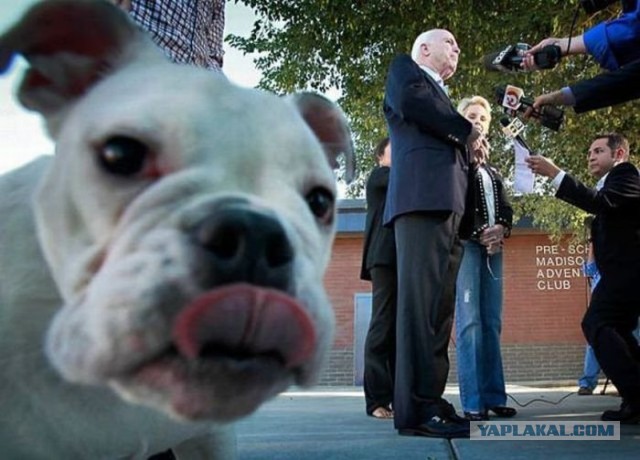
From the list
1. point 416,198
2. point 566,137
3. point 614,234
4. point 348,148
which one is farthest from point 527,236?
point 348,148

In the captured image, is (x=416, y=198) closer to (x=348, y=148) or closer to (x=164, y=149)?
(x=348, y=148)

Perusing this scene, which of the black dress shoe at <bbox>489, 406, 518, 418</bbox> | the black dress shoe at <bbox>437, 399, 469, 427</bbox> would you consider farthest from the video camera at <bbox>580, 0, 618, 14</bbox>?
the black dress shoe at <bbox>489, 406, 518, 418</bbox>

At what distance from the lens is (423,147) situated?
147 inches

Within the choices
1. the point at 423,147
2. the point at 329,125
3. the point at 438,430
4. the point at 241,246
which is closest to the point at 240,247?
the point at 241,246

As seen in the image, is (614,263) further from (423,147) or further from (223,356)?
(223,356)

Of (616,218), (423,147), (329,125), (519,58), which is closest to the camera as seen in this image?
(329,125)

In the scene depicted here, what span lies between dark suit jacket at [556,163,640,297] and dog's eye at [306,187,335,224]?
3.58m

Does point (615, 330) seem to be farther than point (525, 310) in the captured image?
No

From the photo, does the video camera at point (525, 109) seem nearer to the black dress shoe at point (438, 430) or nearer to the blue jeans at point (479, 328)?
the blue jeans at point (479, 328)

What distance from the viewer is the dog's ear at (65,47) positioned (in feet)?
3.69

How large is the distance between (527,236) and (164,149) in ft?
48.3

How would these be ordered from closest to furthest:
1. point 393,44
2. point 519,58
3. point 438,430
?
point 438,430 < point 519,58 < point 393,44

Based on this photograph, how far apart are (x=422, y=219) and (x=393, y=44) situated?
459 centimetres

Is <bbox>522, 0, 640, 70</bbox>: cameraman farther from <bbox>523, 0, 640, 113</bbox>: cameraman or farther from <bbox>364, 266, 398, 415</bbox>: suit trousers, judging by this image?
<bbox>364, 266, 398, 415</bbox>: suit trousers
